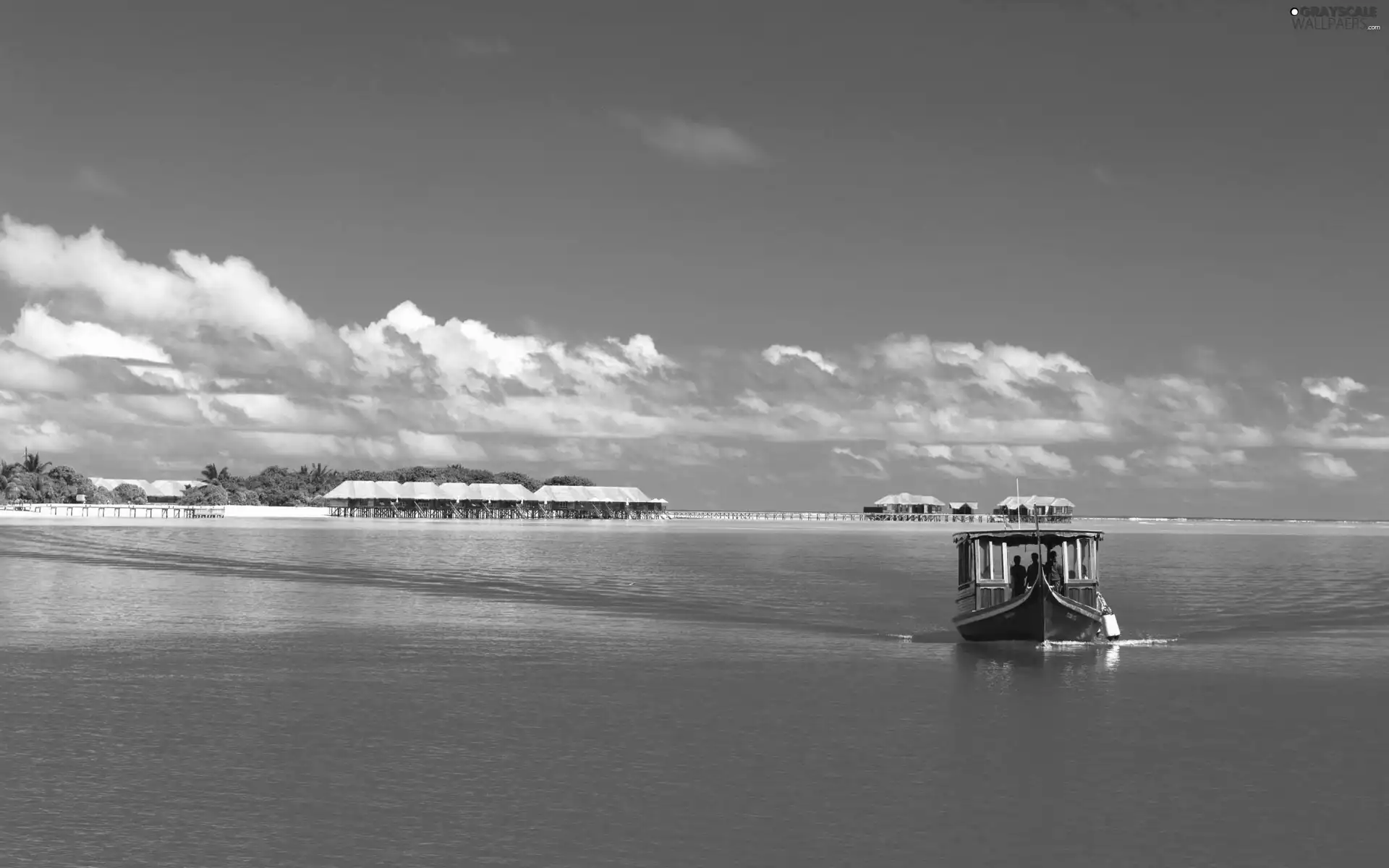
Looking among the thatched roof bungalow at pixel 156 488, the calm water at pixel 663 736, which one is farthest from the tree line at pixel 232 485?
the calm water at pixel 663 736

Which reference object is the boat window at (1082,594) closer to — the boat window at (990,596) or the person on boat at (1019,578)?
the person on boat at (1019,578)

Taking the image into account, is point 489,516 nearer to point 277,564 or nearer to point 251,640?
point 277,564

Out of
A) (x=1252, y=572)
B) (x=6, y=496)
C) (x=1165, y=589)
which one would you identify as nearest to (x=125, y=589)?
(x=1165, y=589)

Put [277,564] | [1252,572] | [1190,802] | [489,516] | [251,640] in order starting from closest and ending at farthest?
[1190,802]
[251,640]
[277,564]
[1252,572]
[489,516]

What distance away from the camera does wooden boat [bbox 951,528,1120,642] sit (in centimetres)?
3023

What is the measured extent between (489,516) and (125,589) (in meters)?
121

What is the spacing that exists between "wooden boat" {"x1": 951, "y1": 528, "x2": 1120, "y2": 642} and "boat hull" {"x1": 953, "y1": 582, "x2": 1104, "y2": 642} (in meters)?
0.02

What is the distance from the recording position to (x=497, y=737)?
18.9 m

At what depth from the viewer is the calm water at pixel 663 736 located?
45.7 ft

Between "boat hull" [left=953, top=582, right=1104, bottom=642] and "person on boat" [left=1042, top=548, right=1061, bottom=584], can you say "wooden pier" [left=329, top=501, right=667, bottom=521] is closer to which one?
"person on boat" [left=1042, top=548, right=1061, bottom=584]

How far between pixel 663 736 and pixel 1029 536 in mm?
16424

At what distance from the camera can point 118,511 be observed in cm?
13962

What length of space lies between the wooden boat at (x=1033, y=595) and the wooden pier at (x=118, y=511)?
402 ft

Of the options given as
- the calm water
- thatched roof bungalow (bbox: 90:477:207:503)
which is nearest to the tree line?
thatched roof bungalow (bbox: 90:477:207:503)
